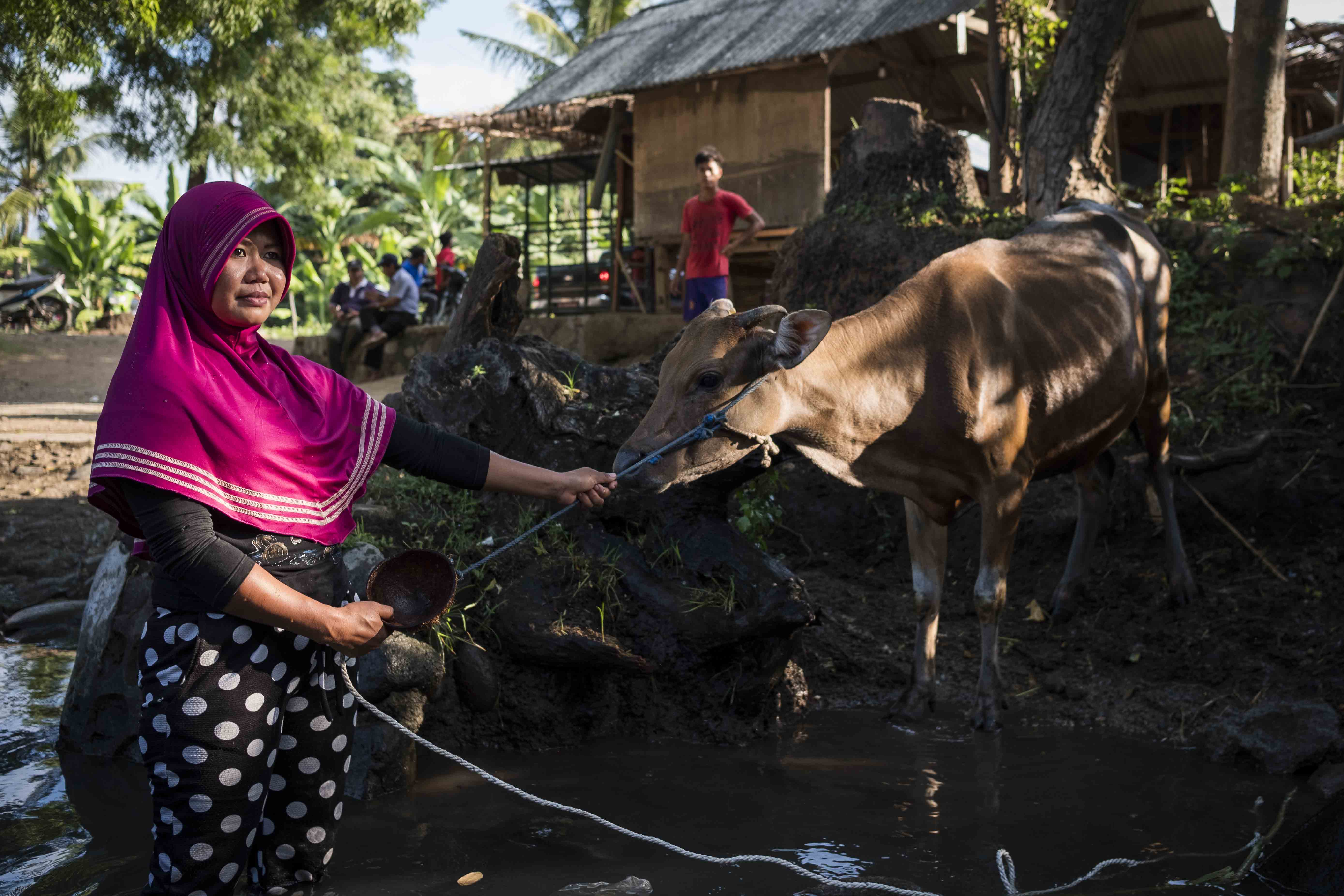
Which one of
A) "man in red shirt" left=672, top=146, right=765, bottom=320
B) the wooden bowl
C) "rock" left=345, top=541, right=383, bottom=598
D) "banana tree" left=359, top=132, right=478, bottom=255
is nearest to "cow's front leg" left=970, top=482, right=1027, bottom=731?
"rock" left=345, top=541, right=383, bottom=598

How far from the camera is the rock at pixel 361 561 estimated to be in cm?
446

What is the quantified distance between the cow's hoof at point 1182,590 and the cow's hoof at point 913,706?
1775 mm

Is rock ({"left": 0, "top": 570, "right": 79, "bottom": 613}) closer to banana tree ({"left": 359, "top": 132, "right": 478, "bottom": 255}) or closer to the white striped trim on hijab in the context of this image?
the white striped trim on hijab

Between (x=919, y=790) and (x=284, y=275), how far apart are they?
2963 mm

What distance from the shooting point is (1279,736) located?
4324mm

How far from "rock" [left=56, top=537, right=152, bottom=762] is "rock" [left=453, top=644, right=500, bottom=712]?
132 centimetres

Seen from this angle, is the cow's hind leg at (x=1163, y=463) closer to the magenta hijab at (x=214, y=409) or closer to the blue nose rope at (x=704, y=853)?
the blue nose rope at (x=704, y=853)

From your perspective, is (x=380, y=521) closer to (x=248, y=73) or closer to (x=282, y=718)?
(x=282, y=718)

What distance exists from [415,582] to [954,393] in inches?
104

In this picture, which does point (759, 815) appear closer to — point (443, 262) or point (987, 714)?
point (987, 714)

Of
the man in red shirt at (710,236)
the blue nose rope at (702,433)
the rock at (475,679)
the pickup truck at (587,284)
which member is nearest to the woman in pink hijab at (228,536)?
the blue nose rope at (702,433)

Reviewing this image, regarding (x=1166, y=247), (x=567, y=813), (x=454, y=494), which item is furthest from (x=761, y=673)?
(x=1166, y=247)

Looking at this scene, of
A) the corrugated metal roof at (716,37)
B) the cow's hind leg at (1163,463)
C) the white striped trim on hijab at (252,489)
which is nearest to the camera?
the white striped trim on hijab at (252,489)

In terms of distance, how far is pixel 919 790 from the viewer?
4.13 m
